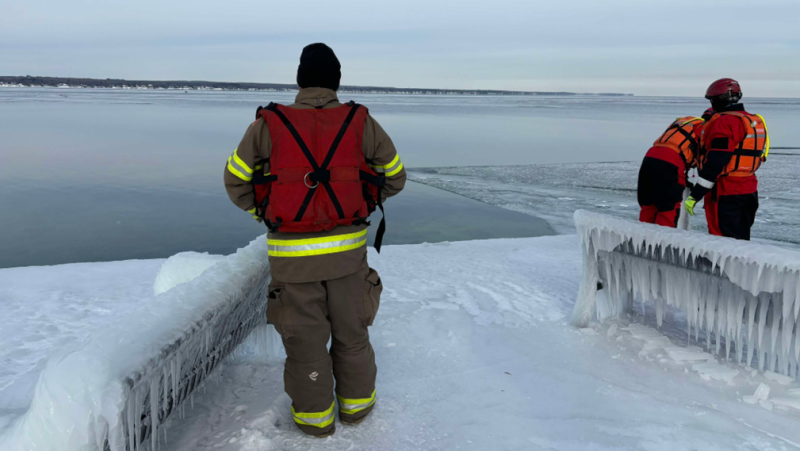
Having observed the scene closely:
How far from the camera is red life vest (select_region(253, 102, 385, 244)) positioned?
2.05m

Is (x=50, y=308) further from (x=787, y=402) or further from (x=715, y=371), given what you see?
(x=787, y=402)

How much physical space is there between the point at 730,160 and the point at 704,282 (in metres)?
1.39

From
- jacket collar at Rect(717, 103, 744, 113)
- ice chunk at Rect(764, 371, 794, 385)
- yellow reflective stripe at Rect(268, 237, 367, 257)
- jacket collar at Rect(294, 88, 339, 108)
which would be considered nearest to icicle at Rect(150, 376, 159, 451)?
yellow reflective stripe at Rect(268, 237, 367, 257)

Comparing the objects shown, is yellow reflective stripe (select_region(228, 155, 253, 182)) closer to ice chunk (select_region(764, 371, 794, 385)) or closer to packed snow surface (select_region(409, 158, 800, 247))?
ice chunk (select_region(764, 371, 794, 385))

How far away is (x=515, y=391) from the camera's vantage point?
2578 mm

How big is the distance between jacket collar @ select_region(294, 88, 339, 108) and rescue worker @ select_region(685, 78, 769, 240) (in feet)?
9.69

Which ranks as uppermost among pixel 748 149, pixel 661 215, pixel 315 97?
pixel 315 97

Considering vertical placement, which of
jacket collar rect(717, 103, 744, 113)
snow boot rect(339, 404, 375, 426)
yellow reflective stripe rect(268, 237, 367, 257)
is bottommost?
snow boot rect(339, 404, 375, 426)

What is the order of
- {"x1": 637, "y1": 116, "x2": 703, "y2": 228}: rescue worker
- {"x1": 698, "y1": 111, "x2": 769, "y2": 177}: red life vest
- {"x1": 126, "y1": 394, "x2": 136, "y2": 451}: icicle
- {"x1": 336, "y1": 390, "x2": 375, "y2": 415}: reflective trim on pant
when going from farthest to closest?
{"x1": 637, "y1": 116, "x2": 703, "y2": 228}: rescue worker
{"x1": 698, "y1": 111, "x2": 769, "y2": 177}: red life vest
{"x1": 336, "y1": 390, "x2": 375, "y2": 415}: reflective trim on pant
{"x1": 126, "y1": 394, "x2": 136, "y2": 451}: icicle

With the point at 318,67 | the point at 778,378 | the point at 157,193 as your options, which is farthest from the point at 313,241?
the point at 157,193

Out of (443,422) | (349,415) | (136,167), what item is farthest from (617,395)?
(136,167)

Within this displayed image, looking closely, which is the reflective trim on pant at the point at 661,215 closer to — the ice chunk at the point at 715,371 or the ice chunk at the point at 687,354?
the ice chunk at the point at 687,354

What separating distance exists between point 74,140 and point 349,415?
17.0 metres

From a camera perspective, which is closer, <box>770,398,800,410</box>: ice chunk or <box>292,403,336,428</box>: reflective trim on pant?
<box>292,403,336,428</box>: reflective trim on pant
